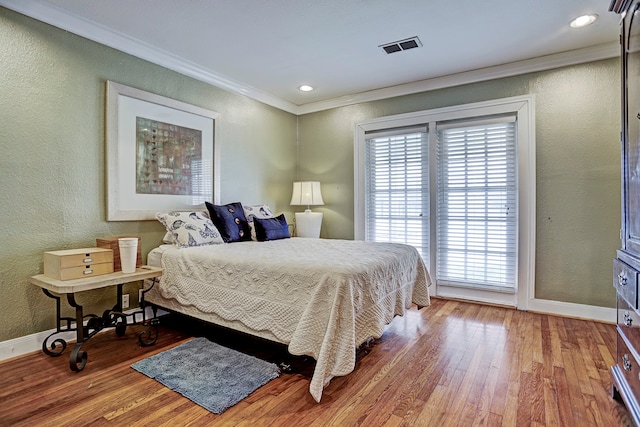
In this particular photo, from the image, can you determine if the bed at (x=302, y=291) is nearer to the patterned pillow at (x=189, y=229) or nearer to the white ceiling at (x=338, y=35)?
the patterned pillow at (x=189, y=229)

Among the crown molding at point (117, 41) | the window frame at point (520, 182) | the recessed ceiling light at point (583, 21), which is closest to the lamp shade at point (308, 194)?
the crown molding at point (117, 41)

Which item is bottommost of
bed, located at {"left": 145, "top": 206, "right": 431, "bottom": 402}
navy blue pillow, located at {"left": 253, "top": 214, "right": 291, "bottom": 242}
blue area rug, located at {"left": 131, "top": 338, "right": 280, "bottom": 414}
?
blue area rug, located at {"left": 131, "top": 338, "right": 280, "bottom": 414}

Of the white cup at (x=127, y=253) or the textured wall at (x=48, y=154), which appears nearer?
the textured wall at (x=48, y=154)

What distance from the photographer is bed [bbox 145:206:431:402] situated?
1.94m

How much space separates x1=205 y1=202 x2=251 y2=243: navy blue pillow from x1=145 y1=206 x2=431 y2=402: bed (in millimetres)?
330

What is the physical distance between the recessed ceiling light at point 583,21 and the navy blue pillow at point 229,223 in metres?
3.32

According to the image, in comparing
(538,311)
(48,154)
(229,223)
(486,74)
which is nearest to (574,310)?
(538,311)

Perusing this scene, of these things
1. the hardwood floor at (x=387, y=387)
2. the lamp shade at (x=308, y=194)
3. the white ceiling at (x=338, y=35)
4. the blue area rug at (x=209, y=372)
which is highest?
the white ceiling at (x=338, y=35)

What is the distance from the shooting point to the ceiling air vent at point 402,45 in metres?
3.02

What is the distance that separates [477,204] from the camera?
12.3 feet

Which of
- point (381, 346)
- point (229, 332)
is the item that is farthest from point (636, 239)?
point (229, 332)

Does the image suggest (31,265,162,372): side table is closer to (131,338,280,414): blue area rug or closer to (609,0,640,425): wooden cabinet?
(131,338,280,414): blue area rug

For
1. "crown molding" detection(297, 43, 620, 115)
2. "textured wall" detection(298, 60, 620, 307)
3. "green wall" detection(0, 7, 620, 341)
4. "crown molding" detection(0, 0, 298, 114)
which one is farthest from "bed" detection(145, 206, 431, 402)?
"crown molding" detection(297, 43, 620, 115)

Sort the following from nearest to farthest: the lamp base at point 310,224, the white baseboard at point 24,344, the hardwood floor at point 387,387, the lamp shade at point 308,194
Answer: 1. the hardwood floor at point 387,387
2. the white baseboard at point 24,344
3. the lamp base at point 310,224
4. the lamp shade at point 308,194
